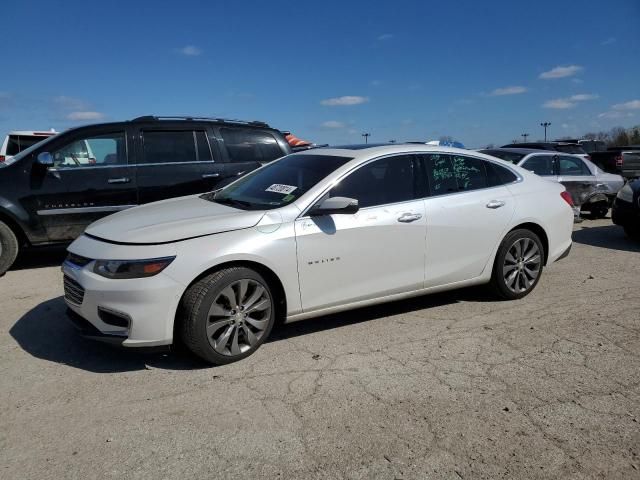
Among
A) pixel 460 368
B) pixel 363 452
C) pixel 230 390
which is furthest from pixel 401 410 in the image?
pixel 230 390

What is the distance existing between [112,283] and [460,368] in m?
2.47

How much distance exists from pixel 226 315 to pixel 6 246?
3.88 metres

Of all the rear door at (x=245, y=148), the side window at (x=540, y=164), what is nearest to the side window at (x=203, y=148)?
the rear door at (x=245, y=148)

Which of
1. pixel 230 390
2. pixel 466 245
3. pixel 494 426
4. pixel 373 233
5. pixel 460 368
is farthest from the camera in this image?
pixel 466 245

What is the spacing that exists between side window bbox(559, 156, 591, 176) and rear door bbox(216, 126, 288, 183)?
5.54m

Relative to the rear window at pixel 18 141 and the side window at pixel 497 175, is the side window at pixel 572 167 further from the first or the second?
the rear window at pixel 18 141

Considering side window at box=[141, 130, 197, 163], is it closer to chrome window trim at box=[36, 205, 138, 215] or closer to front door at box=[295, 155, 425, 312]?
chrome window trim at box=[36, 205, 138, 215]

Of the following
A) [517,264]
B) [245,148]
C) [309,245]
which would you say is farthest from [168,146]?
[517,264]

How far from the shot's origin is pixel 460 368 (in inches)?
143

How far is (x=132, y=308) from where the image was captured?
3.39 meters

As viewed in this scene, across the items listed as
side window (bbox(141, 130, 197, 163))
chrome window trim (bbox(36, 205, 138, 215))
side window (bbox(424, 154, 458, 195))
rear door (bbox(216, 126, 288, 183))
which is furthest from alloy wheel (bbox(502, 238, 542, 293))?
chrome window trim (bbox(36, 205, 138, 215))

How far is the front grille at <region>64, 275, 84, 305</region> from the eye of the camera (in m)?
3.60

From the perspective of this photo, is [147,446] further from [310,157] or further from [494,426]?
[310,157]

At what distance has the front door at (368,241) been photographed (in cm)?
394
